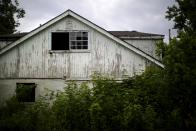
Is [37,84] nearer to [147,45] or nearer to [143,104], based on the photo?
[147,45]

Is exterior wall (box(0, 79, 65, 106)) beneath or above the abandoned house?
beneath

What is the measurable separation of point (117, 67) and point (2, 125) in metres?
9.13

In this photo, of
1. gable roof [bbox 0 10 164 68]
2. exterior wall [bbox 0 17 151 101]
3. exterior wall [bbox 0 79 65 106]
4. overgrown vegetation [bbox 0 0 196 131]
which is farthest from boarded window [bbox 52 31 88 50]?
overgrown vegetation [bbox 0 0 196 131]

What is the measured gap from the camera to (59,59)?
25266mm

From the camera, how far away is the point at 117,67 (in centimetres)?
2509

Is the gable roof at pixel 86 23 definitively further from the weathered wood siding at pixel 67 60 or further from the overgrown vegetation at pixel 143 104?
the overgrown vegetation at pixel 143 104

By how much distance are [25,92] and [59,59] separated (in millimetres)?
3091

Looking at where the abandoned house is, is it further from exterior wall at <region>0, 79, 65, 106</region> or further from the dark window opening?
the dark window opening

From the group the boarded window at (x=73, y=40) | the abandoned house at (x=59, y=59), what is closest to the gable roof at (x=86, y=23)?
the abandoned house at (x=59, y=59)

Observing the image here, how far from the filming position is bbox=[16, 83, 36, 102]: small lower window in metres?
23.5

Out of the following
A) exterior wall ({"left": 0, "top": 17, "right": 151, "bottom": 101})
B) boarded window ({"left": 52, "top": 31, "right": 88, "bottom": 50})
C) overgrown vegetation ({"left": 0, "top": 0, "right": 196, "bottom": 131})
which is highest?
boarded window ({"left": 52, "top": 31, "right": 88, "bottom": 50})

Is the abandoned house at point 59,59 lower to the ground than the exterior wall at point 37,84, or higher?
higher

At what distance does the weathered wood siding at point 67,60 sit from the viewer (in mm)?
25062

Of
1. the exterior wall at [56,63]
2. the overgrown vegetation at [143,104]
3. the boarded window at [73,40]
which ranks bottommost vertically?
the overgrown vegetation at [143,104]
